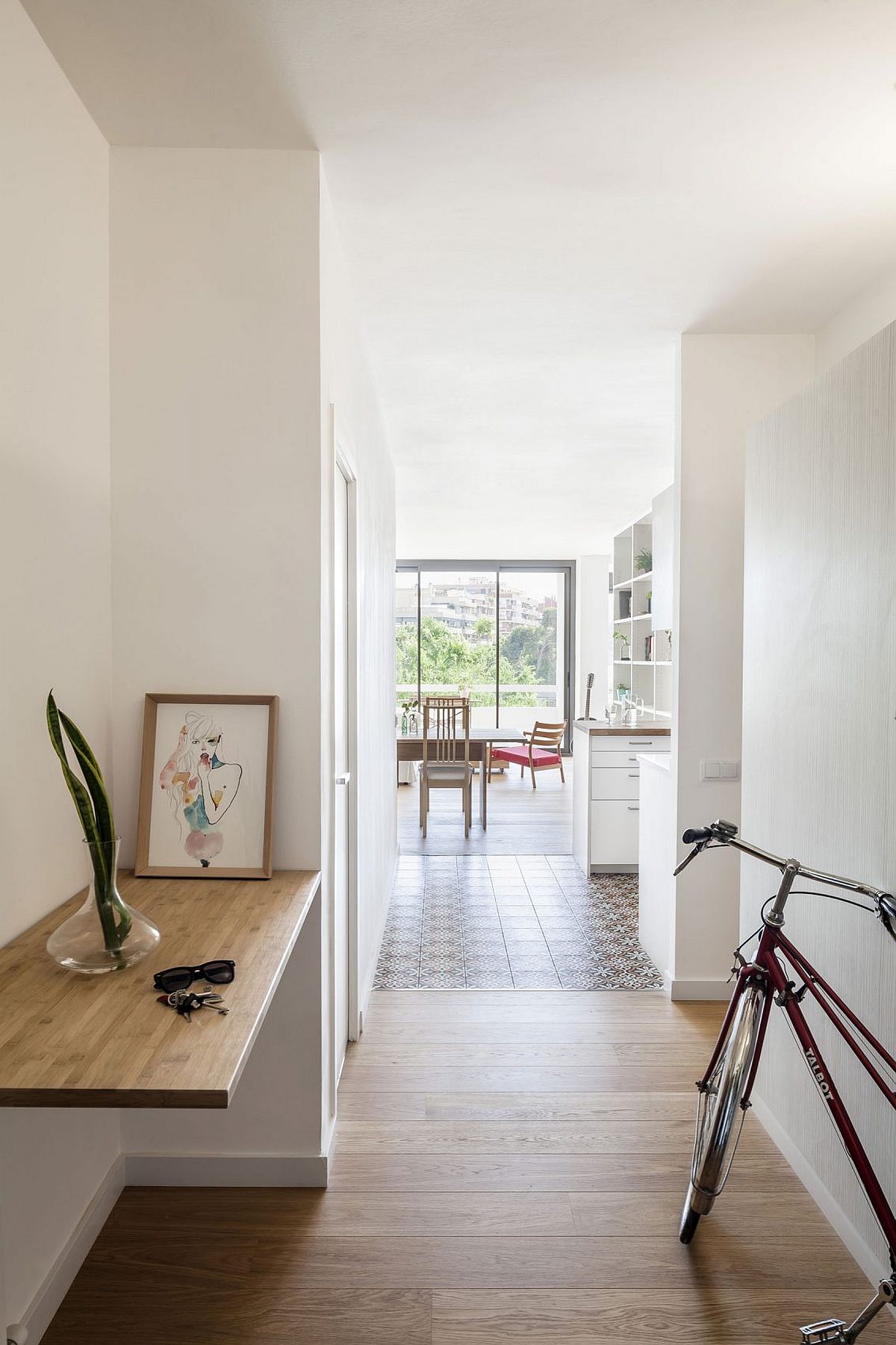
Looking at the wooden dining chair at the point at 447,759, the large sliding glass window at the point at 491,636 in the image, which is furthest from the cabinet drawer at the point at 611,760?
the large sliding glass window at the point at 491,636

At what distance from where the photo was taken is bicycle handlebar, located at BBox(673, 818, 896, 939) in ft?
5.84

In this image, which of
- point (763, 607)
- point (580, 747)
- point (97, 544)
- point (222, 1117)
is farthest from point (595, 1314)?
point (580, 747)

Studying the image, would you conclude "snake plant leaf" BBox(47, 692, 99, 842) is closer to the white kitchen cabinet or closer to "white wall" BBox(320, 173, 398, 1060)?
"white wall" BBox(320, 173, 398, 1060)

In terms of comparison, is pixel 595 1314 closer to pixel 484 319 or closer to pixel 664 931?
pixel 664 931

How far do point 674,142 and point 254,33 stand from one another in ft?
3.33

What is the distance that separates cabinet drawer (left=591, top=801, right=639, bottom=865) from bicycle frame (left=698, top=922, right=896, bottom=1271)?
3.27 meters

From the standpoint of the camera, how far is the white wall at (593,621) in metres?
10.6

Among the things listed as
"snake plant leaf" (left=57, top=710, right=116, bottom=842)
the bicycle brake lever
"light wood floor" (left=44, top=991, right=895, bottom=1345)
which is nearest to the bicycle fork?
"light wood floor" (left=44, top=991, right=895, bottom=1345)

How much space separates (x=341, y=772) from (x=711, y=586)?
1.67m

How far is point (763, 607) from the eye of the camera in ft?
8.71

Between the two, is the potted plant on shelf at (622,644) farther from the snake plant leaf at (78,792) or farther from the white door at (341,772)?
the snake plant leaf at (78,792)

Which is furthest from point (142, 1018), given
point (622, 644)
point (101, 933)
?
point (622, 644)

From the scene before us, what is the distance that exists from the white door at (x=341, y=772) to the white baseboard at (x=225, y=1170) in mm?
384

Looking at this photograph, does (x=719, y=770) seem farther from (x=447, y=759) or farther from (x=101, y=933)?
(x=447, y=759)
